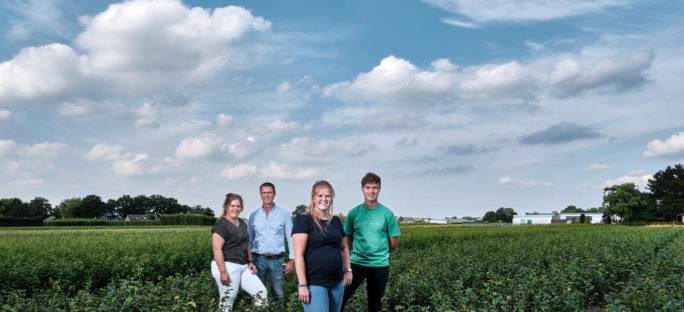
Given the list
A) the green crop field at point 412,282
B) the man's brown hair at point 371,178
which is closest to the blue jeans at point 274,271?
the green crop field at point 412,282

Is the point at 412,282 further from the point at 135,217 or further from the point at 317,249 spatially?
the point at 135,217

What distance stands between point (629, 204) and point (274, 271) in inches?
3956

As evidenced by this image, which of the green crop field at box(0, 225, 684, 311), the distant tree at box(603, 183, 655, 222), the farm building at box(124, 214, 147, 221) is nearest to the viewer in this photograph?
the green crop field at box(0, 225, 684, 311)

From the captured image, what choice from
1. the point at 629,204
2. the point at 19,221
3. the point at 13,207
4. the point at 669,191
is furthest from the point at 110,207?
the point at 669,191

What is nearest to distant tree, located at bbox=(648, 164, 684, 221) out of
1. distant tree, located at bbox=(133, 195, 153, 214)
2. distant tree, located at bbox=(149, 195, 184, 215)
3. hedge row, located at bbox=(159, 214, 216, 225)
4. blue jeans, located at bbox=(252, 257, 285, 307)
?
hedge row, located at bbox=(159, 214, 216, 225)

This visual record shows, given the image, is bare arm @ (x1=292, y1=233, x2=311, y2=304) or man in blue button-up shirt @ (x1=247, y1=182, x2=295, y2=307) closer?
bare arm @ (x1=292, y1=233, x2=311, y2=304)

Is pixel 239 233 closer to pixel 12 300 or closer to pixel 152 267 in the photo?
pixel 12 300

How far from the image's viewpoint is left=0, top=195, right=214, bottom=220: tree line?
362 feet

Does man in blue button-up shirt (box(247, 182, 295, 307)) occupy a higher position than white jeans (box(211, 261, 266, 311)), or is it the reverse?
man in blue button-up shirt (box(247, 182, 295, 307))

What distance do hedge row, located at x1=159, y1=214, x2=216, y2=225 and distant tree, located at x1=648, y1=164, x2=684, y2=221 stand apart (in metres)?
85.0

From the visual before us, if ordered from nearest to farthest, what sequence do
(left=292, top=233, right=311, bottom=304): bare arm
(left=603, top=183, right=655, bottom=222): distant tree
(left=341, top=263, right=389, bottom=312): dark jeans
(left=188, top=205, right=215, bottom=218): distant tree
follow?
(left=292, top=233, right=311, bottom=304): bare arm < (left=341, top=263, right=389, bottom=312): dark jeans < (left=603, top=183, right=655, bottom=222): distant tree < (left=188, top=205, right=215, bottom=218): distant tree

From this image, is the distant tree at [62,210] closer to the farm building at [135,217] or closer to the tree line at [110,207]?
the tree line at [110,207]

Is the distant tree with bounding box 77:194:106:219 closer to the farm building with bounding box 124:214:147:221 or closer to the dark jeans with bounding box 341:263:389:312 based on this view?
the farm building with bounding box 124:214:147:221

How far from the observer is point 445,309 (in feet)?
18.6
